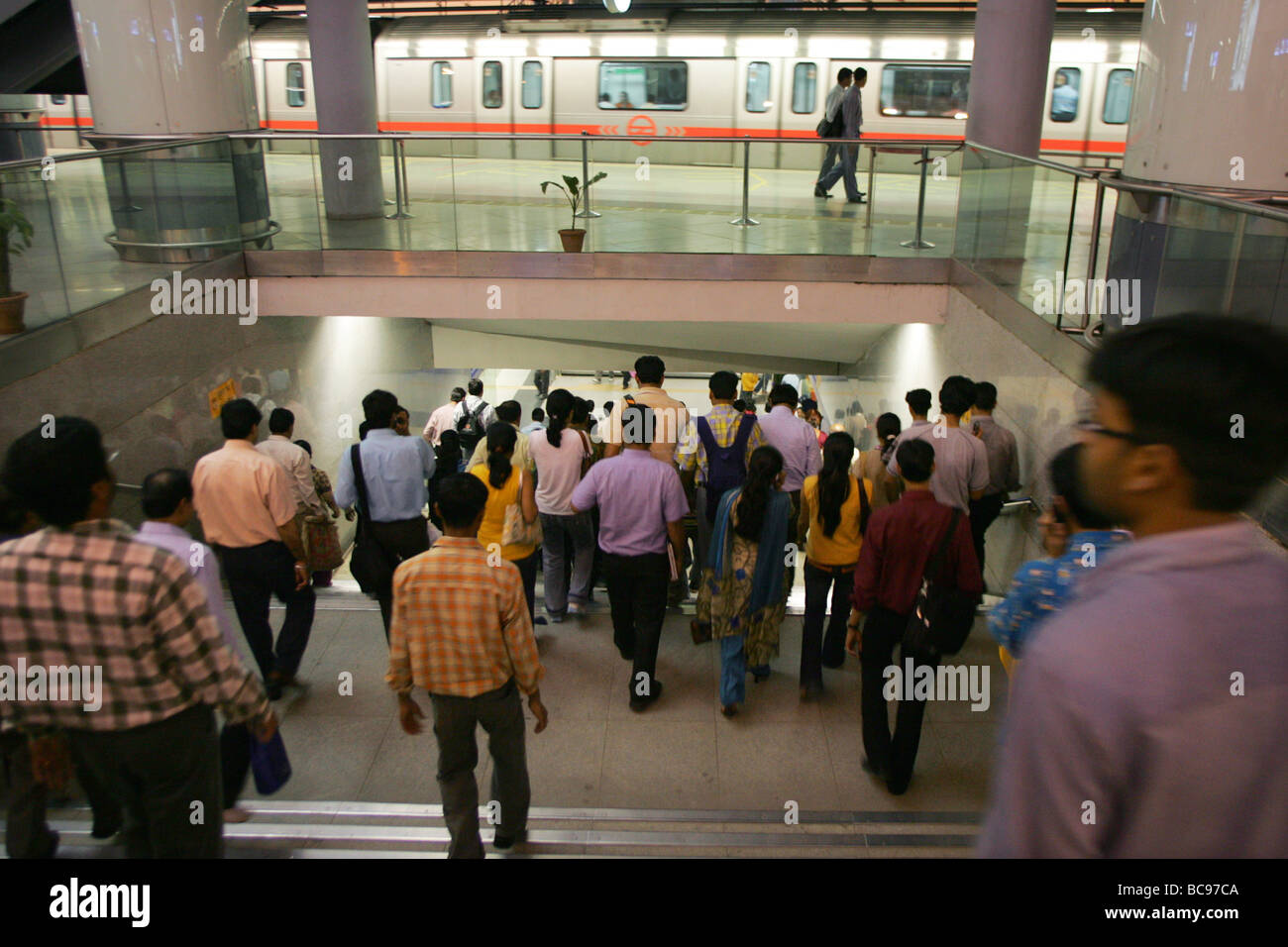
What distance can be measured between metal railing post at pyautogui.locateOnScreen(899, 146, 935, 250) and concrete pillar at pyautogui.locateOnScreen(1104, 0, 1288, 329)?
370cm

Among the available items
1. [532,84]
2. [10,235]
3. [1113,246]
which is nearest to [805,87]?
[532,84]

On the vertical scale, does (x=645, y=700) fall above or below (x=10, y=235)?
below

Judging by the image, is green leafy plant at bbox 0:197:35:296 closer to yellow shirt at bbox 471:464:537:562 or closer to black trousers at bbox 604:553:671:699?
yellow shirt at bbox 471:464:537:562

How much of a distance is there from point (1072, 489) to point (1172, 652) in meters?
2.22

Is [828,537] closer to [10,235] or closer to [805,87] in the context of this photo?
[10,235]

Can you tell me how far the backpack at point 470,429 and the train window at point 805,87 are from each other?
9.68 m

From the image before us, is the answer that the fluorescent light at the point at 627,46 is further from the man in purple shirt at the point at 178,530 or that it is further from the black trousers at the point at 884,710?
the man in purple shirt at the point at 178,530

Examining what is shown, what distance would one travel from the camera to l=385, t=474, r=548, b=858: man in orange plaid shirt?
356cm

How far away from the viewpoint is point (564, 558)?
6414 mm

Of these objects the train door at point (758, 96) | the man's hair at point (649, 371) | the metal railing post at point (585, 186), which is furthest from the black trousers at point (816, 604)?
the train door at point (758, 96)

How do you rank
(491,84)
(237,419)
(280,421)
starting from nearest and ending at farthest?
(237,419)
(280,421)
(491,84)

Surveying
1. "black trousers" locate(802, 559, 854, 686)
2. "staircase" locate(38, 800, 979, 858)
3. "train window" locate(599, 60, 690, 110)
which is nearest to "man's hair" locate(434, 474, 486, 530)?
"staircase" locate(38, 800, 979, 858)
